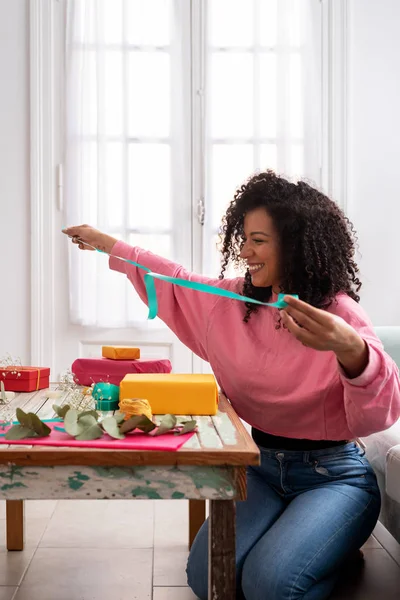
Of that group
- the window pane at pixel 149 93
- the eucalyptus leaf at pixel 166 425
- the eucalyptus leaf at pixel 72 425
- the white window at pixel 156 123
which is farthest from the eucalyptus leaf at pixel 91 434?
the window pane at pixel 149 93

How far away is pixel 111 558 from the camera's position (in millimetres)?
2225

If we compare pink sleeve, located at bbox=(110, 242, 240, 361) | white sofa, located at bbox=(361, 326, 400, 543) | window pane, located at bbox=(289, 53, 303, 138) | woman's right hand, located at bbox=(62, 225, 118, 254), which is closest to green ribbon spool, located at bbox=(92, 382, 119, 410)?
pink sleeve, located at bbox=(110, 242, 240, 361)

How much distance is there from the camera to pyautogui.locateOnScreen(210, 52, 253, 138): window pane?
11.7 feet

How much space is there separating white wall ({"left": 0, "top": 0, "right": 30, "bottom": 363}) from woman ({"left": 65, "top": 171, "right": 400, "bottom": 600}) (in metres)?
1.72

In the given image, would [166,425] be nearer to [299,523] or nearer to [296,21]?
[299,523]

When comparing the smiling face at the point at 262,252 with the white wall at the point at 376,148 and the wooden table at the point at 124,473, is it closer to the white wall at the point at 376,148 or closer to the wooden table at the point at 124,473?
the wooden table at the point at 124,473

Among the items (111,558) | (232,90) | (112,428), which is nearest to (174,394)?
(112,428)

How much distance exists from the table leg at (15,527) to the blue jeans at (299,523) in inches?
25.8

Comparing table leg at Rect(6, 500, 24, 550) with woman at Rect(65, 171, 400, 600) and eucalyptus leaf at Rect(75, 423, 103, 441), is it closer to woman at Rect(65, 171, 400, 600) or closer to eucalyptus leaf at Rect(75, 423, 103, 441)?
woman at Rect(65, 171, 400, 600)

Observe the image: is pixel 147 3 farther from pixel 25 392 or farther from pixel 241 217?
pixel 25 392

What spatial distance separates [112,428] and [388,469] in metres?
0.93

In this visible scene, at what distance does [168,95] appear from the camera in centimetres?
357

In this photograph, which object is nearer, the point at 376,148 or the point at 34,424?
the point at 34,424

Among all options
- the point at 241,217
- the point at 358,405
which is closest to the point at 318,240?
the point at 241,217
